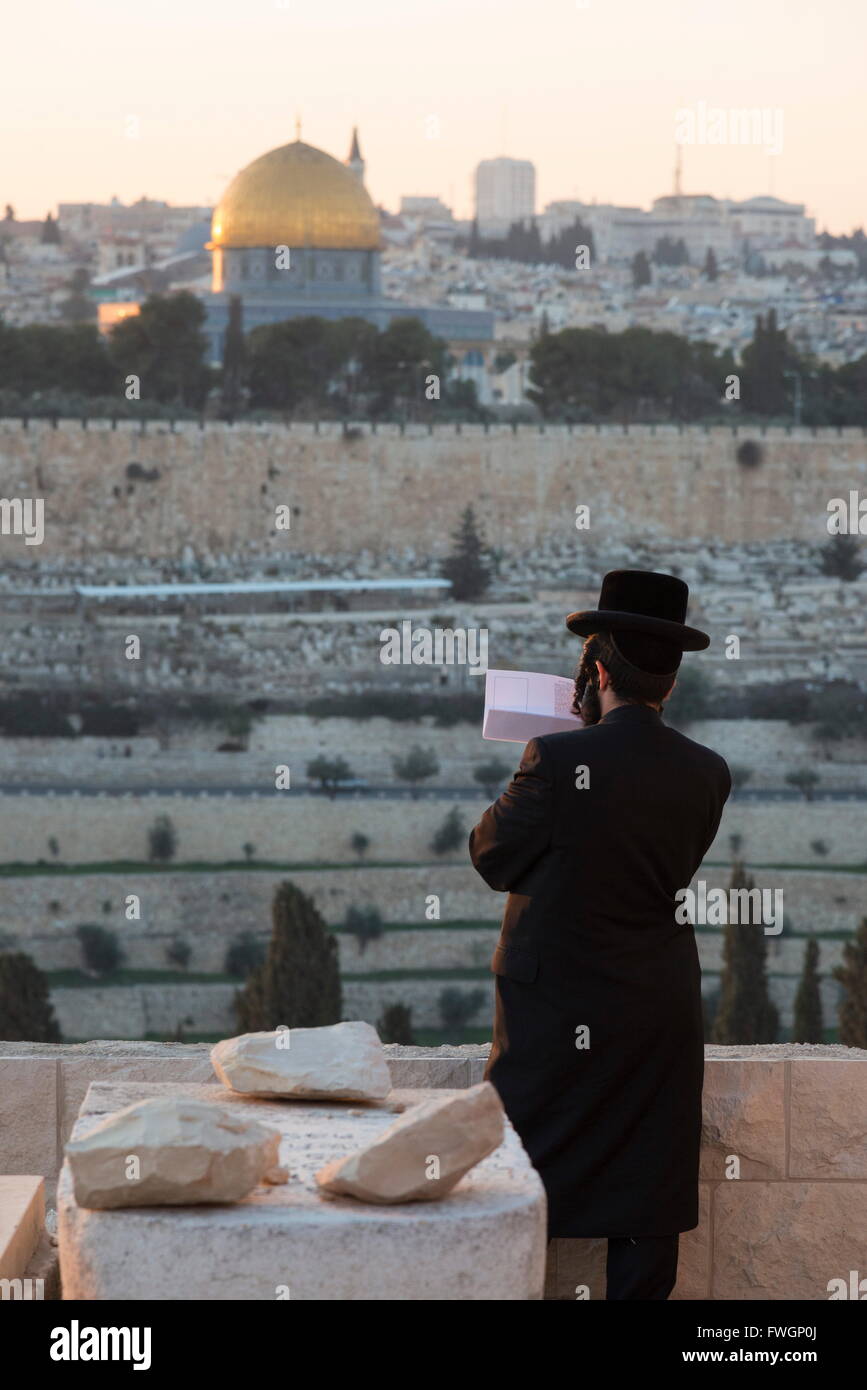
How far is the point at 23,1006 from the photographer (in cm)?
955

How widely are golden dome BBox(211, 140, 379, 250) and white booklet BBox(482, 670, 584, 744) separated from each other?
26947 millimetres

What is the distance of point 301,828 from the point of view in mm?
14688

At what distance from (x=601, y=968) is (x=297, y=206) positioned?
27587 mm

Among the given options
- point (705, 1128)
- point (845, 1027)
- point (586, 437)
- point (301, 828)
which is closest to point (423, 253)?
point (586, 437)

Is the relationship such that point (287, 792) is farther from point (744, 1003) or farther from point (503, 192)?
point (503, 192)

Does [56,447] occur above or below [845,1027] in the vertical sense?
above

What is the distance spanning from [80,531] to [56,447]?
926 mm

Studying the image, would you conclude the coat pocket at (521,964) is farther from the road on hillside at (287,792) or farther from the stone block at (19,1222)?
Answer: the road on hillside at (287,792)

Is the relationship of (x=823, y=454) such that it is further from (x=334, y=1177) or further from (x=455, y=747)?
(x=334, y=1177)

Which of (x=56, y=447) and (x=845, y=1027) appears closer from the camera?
(x=845, y=1027)

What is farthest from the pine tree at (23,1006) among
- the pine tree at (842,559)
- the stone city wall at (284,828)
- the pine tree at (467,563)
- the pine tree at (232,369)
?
the pine tree at (232,369)

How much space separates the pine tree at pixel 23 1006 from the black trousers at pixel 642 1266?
786 cm

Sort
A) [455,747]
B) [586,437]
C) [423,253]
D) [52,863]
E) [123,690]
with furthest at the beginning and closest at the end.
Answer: [423,253], [586,437], [123,690], [455,747], [52,863]
